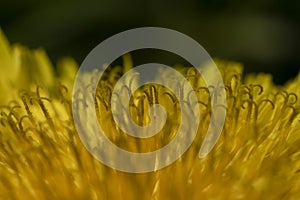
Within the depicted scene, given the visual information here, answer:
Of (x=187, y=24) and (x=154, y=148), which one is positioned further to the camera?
(x=187, y=24)

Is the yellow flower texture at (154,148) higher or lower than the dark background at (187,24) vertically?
lower

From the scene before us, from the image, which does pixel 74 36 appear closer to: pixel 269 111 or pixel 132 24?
pixel 132 24

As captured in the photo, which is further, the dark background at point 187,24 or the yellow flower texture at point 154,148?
the dark background at point 187,24

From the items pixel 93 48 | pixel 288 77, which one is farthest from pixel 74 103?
pixel 288 77

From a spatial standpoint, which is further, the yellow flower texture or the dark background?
the dark background

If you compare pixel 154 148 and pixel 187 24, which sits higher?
pixel 187 24
